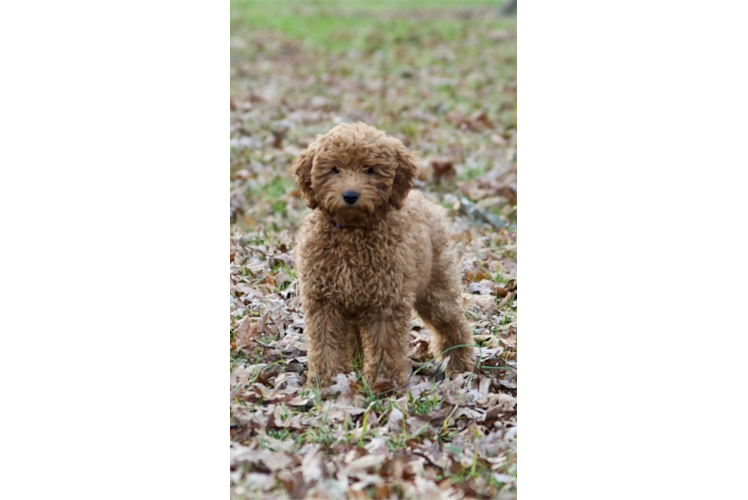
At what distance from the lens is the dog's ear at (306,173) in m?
5.21

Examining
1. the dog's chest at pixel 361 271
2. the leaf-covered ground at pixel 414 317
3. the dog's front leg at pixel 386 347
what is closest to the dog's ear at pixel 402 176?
the dog's chest at pixel 361 271

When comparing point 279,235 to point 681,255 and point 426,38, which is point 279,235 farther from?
point 426,38

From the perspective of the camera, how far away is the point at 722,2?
3629 mm

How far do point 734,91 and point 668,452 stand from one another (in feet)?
5.69

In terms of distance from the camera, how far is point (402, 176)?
17.1 ft

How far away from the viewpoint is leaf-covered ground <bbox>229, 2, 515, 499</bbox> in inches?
174

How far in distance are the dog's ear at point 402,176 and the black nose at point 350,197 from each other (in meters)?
0.37

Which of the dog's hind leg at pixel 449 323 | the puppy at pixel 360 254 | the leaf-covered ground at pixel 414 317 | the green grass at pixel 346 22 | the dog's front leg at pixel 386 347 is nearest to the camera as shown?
the leaf-covered ground at pixel 414 317

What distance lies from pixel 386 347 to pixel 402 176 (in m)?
1.19

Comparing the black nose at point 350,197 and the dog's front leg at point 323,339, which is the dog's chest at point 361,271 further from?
the black nose at point 350,197

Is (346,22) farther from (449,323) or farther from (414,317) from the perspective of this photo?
(449,323)

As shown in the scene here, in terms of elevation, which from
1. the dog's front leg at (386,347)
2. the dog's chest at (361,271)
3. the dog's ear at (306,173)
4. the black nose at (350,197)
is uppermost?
the dog's ear at (306,173)

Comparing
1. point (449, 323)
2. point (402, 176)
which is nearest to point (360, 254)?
point (402, 176)

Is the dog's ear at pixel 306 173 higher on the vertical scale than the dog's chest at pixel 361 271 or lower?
higher
